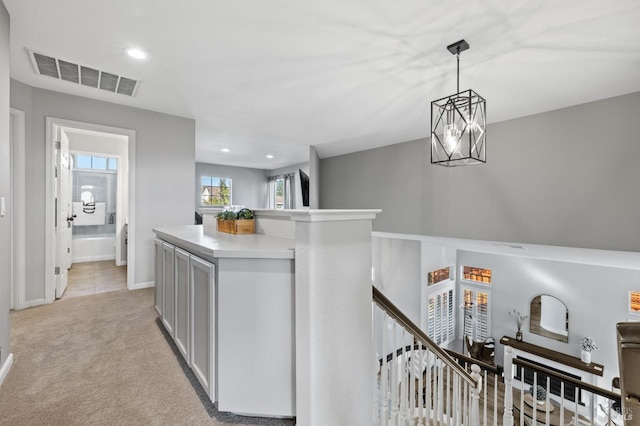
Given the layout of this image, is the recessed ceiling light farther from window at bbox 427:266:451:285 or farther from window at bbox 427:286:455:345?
window at bbox 427:286:455:345

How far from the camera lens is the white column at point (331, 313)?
1388mm

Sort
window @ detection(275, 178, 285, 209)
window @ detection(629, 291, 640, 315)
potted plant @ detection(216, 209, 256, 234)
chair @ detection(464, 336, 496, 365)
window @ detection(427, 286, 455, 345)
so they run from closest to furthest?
potted plant @ detection(216, 209, 256, 234)
window @ detection(629, 291, 640, 315)
window @ detection(427, 286, 455, 345)
chair @ detection(464, 336, 496, 365)
window @ detection(275, 178, 285, 209)

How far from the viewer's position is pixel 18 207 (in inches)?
120

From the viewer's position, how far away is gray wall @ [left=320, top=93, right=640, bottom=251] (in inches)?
130

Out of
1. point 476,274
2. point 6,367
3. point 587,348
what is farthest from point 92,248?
point 587,348

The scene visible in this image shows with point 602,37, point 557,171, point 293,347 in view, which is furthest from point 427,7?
point 557,171

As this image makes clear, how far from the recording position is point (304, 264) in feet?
4.59

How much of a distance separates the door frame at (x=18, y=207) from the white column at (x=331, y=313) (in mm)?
3452

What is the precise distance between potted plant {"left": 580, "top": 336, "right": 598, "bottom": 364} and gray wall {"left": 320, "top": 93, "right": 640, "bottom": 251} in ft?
16.7

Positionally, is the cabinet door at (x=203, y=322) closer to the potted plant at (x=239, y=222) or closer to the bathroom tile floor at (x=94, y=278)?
the potted plant at (x=239, y=222)

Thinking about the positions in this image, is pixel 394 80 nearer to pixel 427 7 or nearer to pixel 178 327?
pixel 427 7

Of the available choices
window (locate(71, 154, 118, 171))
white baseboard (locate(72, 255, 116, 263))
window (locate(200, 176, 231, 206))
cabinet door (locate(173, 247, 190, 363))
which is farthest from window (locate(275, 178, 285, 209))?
cabinet door (locate(173, 247, 190, 363))

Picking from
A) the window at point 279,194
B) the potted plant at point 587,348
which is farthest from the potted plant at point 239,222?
the potted plant at point 587,348

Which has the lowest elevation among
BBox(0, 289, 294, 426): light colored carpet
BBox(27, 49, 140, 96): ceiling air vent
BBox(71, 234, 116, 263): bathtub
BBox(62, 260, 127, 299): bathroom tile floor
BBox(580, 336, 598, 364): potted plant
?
BBox(580, 336, 598, 364): potted plant
